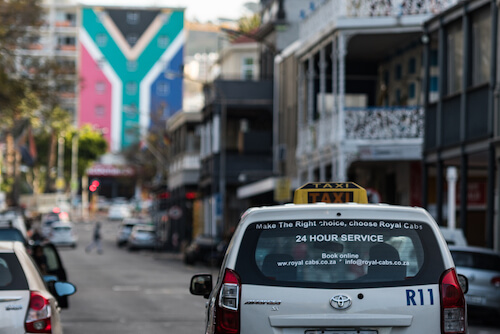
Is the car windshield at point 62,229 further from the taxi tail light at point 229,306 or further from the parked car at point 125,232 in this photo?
the taxi tail light at point 229,306

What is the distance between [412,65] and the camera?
3481cm

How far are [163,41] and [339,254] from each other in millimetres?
108841

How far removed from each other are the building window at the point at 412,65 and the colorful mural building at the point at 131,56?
80.1m

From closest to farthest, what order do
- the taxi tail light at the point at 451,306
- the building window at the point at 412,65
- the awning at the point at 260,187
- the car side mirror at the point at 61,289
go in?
the taxi tail light at the point at 451,306 < the car side mirror at the point at 61,289 < the building window at the point at 412,65 < the awning at the point at 260,187

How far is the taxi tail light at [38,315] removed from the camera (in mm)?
9500

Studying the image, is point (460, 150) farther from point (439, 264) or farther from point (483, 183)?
point (439, 264)

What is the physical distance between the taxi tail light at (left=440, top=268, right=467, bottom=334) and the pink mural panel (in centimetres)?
10779

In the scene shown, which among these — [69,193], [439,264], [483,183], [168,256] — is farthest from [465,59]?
[69,193]

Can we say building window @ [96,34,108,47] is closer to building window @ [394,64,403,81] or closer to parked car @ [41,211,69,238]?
parked car @ [41,211,69,238]

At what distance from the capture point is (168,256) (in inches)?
2377

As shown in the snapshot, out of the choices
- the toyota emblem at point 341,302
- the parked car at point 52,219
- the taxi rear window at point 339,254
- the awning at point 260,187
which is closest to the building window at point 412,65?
the awning at point 260,187

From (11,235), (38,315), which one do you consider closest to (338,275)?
(38,315)

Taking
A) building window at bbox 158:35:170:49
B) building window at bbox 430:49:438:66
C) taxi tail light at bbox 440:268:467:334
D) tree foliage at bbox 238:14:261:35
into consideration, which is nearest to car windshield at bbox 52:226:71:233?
tree foliage at bbox 238:14:261:35

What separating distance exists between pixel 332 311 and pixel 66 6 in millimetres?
121965
